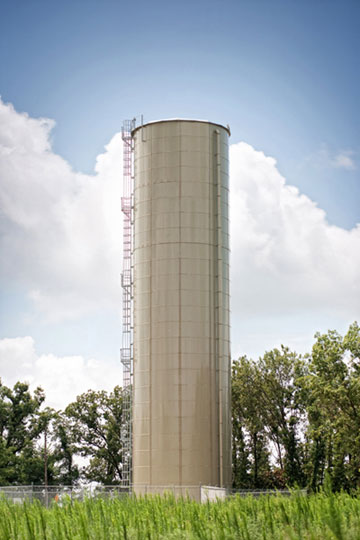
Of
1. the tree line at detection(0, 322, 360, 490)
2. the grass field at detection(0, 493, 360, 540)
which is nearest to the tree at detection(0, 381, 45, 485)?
the tree line at detection(0, 322, 360, 490)

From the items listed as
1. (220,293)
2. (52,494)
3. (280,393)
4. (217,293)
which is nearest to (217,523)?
(217,293)

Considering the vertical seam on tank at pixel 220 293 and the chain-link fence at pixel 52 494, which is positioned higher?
the vertical seam on tank at pixel 220 293

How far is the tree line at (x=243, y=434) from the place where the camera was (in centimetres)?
6112

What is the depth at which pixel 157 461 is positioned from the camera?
125 ft

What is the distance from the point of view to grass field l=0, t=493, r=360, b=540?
28.1ft

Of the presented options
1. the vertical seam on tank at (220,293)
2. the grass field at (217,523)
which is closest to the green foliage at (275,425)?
the vertical seam on tank at (220,293)

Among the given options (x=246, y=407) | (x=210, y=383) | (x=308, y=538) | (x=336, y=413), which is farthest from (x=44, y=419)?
(x=308, y=538)

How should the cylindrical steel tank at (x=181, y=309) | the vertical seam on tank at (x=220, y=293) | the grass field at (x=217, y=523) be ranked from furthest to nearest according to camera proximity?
the vertical seam on tank at (x=220, y=293), the cylindrical steel tank at (x=181, y=309), the grass field at (x=217, y=523)

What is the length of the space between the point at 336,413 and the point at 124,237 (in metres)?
18.8

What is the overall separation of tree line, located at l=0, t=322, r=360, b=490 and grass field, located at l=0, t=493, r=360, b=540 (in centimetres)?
4020

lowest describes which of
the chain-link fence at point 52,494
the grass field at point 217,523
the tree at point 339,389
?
the chain-link fence at point 52,494

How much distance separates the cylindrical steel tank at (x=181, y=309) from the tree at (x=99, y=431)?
3111 cm

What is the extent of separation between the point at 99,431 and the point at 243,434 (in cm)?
1382

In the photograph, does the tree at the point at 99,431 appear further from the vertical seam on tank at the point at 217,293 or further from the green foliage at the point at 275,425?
the vertical seam on tank at the point at 217,293
